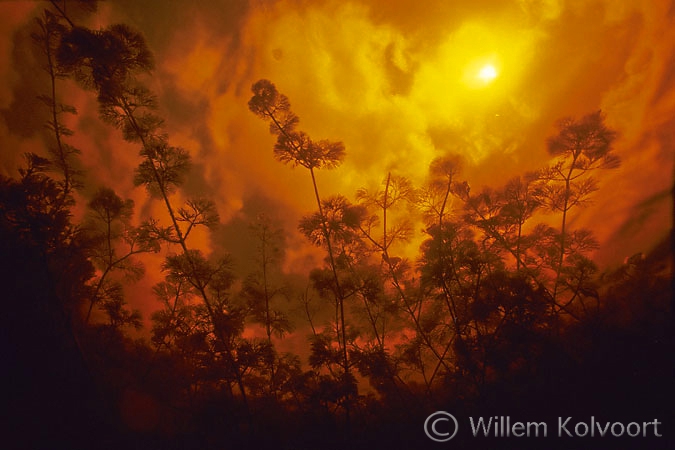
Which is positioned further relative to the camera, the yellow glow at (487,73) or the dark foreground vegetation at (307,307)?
the yellow glow at (487,73)

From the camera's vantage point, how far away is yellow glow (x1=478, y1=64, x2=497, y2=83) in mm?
9031

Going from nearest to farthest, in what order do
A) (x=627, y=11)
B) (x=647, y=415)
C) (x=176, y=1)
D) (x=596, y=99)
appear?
(x=647, y=415)
(x=176, y=1)
(x=627, y=11)
(x=596, y=99)

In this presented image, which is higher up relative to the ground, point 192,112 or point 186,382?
point 192,112

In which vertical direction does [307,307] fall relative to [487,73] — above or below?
below

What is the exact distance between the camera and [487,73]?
909cm

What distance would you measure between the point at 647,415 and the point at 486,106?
894 centimetres

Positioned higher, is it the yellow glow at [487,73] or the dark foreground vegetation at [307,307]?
the yellow glow at [487,73]

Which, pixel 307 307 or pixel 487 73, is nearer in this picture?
pixel 307 307

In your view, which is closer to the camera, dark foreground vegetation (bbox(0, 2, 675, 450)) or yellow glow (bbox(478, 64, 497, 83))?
dark foreground vegetation (bbox(0, 2, 675, 450))

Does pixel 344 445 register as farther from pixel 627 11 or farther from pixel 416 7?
pixel 627 11

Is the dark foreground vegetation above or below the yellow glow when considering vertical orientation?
below

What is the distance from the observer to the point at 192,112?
8859 millimetres

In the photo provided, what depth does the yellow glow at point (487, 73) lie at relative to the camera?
Answer: 29.6 feet

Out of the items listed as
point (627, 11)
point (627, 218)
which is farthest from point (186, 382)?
point (627, 11)
